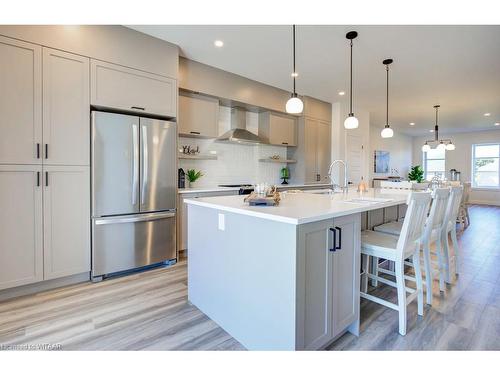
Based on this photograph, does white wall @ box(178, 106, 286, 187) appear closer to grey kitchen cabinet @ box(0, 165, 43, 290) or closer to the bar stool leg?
grey kitchen cabinet @ box(0, 165, 43, 290)

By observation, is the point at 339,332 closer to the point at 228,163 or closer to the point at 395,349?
the point at 395,349

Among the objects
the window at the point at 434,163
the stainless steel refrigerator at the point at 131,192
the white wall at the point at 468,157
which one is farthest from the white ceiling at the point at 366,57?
the window at the point at 434,163

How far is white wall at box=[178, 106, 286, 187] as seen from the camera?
4586mm

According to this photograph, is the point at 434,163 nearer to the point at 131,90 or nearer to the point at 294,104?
the point at 294,104

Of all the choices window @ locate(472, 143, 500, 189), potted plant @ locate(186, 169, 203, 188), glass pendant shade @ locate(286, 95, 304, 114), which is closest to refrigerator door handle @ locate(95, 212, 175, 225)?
potted plant @ locate(186, 169, 203, 188)

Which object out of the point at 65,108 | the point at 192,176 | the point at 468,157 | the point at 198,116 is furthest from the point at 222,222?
the point at 468,157

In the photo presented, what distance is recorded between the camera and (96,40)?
2834 millimetres

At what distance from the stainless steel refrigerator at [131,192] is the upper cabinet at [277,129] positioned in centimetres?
227

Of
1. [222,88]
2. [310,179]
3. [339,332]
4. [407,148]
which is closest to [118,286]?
[339,332]

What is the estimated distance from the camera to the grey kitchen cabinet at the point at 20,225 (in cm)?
239

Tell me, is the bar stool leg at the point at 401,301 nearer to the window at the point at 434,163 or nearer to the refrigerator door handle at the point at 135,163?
the refrigerator door handle at the point at 135,163

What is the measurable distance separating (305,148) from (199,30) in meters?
3.20

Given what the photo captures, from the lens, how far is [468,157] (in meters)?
10.1

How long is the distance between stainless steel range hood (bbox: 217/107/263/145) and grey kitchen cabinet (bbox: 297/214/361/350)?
9.91 ft
